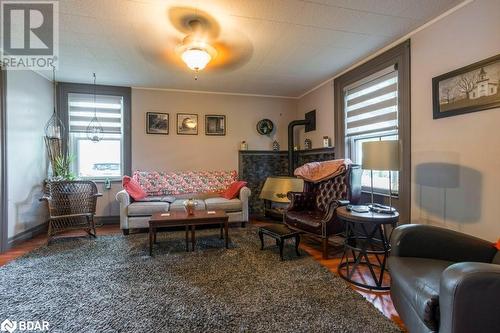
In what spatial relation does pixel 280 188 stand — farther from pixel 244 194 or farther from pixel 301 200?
pixel 301 200

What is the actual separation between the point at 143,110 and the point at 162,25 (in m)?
2.52

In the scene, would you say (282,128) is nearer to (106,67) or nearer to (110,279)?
(106,67)

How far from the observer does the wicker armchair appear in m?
3.52

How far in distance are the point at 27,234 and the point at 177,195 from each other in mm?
2220

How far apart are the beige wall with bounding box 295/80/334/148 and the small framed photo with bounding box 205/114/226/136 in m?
1.71

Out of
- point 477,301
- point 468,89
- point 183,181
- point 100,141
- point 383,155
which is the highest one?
point 468,89

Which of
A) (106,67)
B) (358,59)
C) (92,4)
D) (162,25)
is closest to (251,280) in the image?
(162,25)

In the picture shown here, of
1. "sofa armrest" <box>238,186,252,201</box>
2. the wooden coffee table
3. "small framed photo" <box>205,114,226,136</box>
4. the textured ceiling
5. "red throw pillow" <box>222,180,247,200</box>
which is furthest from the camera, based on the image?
"small framed photo" <box>205,114,226,136</box>

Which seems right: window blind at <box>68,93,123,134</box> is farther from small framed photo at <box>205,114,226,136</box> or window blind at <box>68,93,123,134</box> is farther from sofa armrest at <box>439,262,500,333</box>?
sofa armrest at <box>439,262,500,333</box>

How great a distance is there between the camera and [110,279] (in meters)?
2.28

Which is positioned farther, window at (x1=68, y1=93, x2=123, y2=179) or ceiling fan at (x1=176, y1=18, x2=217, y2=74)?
window at (x1=68, y1=93, x2=123, y2=179)

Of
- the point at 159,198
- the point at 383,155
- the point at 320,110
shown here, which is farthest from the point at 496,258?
the point at 159,198

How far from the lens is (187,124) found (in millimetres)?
4883

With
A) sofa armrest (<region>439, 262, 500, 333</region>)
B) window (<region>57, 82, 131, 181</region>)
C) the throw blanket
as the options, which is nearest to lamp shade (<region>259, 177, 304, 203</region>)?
the throw blanket
